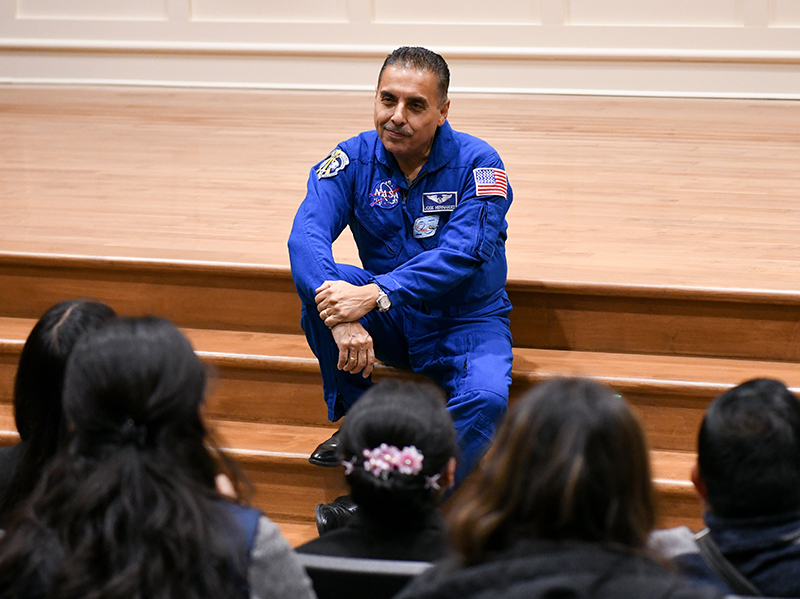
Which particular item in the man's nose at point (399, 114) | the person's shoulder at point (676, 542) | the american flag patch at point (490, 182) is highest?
the man's nose at point (399, 114)

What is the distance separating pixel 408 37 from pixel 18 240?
3.33 metres

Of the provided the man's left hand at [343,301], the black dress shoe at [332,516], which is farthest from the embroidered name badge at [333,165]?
the black dress shoe at [332,516]

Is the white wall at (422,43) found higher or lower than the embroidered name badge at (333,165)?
higher

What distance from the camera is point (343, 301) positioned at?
7.38 feet

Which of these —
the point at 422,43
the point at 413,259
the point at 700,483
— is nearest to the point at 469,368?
the point at 413,259

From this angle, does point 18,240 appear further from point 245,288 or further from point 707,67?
point 707,67

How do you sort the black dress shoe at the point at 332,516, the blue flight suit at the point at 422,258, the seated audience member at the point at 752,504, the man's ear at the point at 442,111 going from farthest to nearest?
the man's ear at the point at 442,111 < the blue flight suit at the point at 422,258 < the black dress shoe at the point at 332,516 < the seated audience member at the point at 752,504

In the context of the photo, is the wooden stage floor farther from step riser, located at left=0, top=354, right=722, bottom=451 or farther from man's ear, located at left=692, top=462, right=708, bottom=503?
man's ear, located at left=692, top=462, right=708, bottom=503

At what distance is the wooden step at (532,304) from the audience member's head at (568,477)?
1.61 metres

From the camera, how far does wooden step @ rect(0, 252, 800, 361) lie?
2.52 m

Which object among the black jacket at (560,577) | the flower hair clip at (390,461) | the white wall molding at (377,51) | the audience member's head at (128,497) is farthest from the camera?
the white wall molding at (377,51)

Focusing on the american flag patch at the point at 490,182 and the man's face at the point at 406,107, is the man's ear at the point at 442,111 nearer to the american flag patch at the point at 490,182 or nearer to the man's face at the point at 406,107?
the man's face at the point at 406,107

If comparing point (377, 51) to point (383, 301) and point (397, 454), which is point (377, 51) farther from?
point (397, 454)

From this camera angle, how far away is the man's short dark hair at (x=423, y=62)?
2.38 meters
